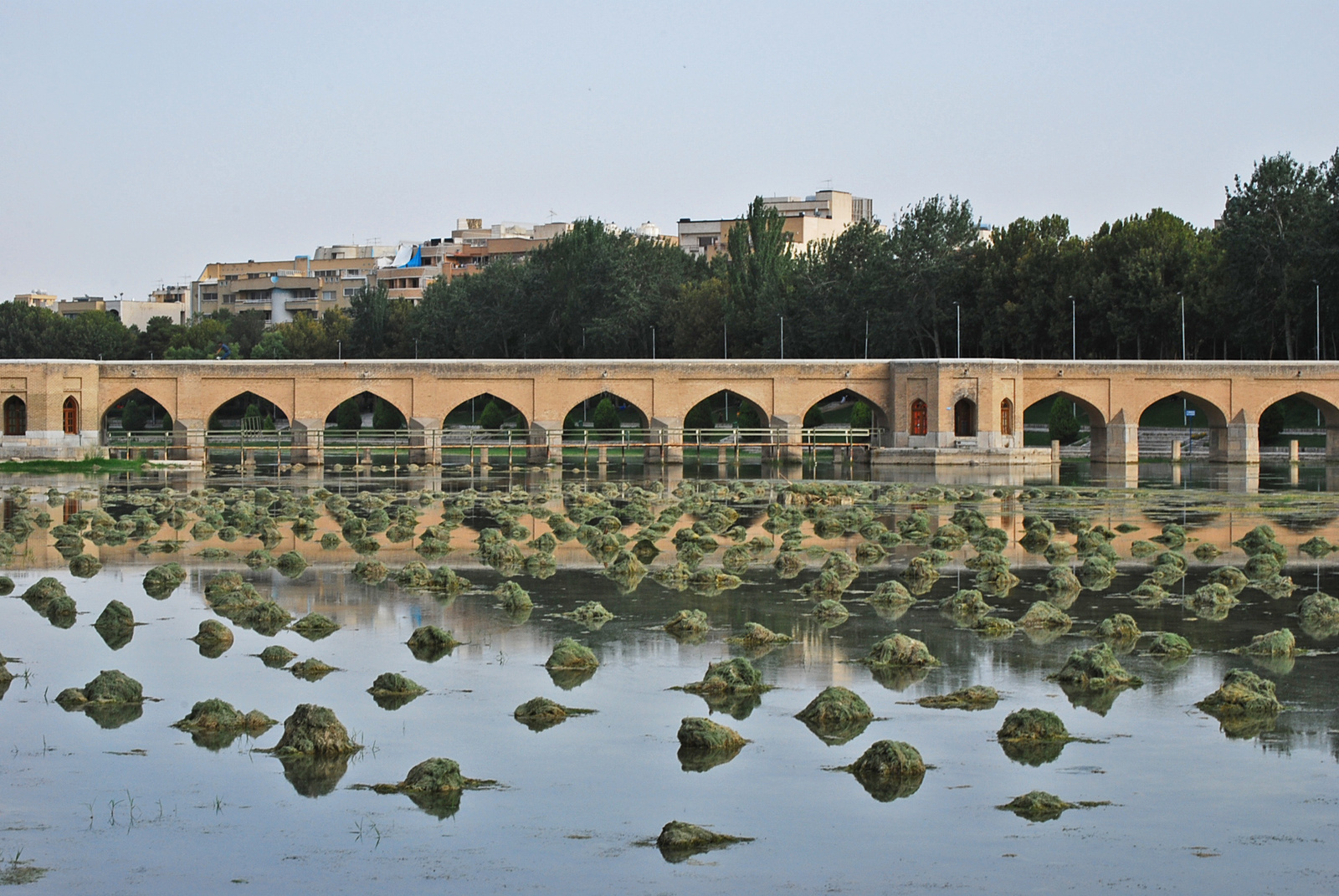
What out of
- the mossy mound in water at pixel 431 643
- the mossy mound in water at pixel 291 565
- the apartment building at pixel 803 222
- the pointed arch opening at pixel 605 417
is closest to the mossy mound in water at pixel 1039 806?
the mossy mound in water at pixel 431 643

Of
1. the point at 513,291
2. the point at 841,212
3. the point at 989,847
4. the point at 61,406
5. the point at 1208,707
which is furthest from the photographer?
the point at 841,212

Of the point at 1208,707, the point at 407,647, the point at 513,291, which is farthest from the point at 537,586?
the point at 513,291

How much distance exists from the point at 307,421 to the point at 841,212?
64.4 meters

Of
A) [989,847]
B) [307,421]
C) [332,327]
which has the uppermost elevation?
[332,327]

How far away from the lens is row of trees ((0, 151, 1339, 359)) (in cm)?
4903

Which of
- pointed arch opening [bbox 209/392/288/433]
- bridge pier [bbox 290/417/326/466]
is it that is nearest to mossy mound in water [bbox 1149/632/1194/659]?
bridge pier [bbox 290/417/326/466]

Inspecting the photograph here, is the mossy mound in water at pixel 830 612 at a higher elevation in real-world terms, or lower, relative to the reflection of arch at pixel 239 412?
lower

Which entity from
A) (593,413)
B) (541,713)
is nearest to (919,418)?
(593,413)

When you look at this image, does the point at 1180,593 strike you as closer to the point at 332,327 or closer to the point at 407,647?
the point at 407,647

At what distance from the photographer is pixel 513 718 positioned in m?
11.0

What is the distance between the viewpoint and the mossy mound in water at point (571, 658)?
12.8 m

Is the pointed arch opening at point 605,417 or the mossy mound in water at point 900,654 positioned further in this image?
the pointed arch opening at point 605,417

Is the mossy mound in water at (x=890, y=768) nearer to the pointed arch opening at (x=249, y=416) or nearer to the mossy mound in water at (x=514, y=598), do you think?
the mossy mound in water at (x=514, y=598)

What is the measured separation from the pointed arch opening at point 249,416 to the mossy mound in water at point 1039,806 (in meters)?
56.2
